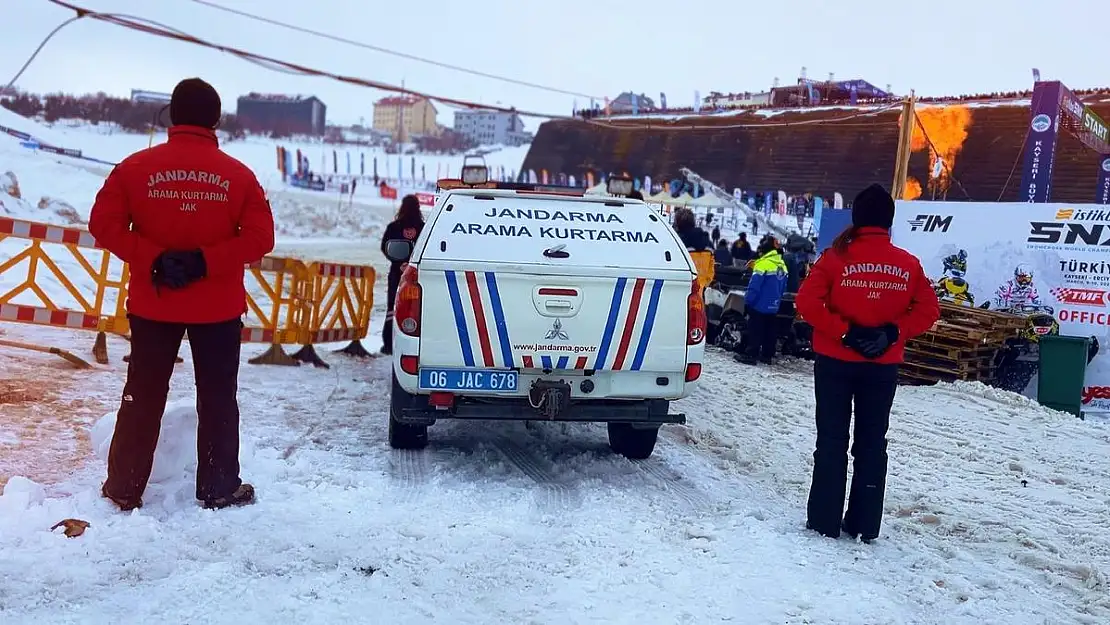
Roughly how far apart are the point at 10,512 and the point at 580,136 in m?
48.7

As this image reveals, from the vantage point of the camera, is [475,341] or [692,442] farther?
[692,442]

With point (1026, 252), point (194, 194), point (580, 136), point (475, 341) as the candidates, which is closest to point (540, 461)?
point (475, 341)

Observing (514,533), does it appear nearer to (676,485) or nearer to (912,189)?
(676,485)

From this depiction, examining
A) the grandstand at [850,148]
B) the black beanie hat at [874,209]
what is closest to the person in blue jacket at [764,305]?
the black beanie hat at [874,209]

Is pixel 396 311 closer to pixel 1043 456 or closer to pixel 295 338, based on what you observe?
pixel 295 338

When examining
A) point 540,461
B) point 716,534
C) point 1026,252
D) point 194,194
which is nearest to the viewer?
point 194,194

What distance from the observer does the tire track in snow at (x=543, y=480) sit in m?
5.09

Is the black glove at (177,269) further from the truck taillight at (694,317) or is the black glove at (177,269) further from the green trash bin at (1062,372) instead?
the green trash bin at (1062,372)

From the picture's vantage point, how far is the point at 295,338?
939 cm

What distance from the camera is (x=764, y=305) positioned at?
1173 centimetres

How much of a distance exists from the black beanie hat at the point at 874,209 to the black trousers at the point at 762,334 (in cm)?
712

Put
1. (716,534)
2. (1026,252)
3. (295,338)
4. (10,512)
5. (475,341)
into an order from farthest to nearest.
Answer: (1026,252) → (295,338) → (475,341) → (716,534) → (10,512)

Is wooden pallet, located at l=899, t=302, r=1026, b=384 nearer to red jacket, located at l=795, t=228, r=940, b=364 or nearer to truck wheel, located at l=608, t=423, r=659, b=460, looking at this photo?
truck wheel, located at l=608, t=423, r=659, b=460

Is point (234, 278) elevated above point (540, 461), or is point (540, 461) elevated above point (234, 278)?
point (234, 278)
